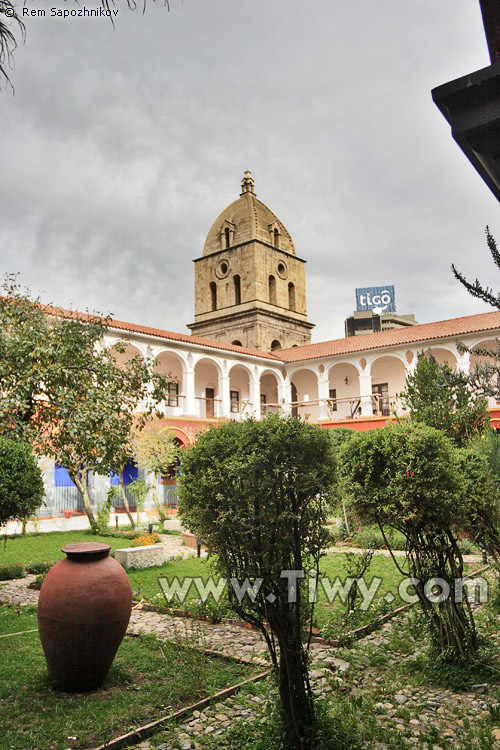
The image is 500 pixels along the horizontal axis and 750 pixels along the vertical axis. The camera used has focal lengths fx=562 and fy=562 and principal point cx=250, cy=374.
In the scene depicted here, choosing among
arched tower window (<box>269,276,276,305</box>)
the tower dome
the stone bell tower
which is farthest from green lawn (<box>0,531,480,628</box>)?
the tower dome

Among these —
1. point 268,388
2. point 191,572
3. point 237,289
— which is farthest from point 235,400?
point 191,572

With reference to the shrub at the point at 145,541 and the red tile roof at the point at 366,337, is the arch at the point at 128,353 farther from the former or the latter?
the shrub at the point at 145,541

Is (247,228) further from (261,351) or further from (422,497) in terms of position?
(422,497)

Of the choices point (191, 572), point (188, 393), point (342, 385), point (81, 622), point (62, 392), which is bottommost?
point (191, 572)

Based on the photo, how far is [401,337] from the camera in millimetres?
27656

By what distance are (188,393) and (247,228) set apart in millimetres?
16886

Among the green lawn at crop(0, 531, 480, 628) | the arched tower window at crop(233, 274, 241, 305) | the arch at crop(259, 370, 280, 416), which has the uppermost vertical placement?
the arched tower window at crop(233, 274, 241, 305)

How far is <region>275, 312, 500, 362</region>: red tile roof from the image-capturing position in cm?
2528

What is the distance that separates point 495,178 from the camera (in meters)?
1.70

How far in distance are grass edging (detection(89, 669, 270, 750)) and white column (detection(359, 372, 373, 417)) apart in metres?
23.7

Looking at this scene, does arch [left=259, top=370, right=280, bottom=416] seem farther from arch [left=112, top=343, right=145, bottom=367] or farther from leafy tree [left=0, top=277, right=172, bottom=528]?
leafy tree [left=0, top=277, right=172, bottom=528]

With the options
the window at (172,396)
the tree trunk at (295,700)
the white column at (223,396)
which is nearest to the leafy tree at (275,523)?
the tree trunk at (295,700)

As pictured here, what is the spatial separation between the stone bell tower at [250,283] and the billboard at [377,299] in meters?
22.0

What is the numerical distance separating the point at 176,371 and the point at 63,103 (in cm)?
2485
